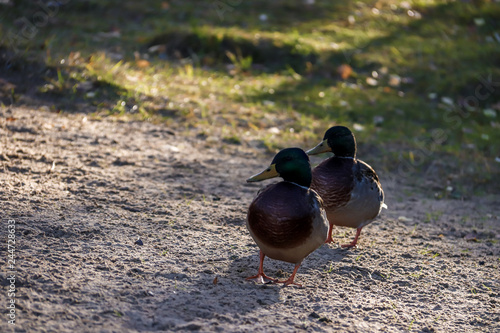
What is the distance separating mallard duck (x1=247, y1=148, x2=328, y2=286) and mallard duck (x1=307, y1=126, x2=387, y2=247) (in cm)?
48

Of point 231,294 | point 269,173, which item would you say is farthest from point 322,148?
point 231,294

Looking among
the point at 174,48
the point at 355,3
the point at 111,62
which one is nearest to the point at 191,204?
the point at 111,62

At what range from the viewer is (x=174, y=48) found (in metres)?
7.57

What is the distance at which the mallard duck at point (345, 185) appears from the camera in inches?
142

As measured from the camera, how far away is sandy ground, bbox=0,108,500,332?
8.98ft

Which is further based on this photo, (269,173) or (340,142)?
(340,142)

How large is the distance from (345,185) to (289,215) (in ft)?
2.69

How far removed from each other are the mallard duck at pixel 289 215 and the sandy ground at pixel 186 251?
0.30 m

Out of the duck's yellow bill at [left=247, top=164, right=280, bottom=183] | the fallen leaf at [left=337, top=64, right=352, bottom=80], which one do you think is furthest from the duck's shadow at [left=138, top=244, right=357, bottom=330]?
the fallen leaf at [left=337, top=64, right=352, bottom=80]

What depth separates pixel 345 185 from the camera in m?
3.60

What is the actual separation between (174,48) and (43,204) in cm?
435

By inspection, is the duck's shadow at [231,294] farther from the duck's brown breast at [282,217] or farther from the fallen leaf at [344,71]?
the fallen leaf at [344,71]

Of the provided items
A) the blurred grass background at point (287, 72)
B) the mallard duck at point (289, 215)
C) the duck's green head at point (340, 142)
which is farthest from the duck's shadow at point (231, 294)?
the blurred grass background at point (287, 72)

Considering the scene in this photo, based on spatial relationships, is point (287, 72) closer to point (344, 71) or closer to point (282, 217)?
point (344, 71)
